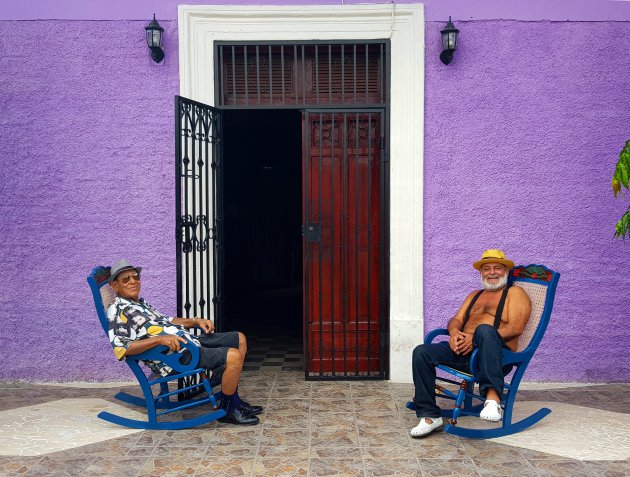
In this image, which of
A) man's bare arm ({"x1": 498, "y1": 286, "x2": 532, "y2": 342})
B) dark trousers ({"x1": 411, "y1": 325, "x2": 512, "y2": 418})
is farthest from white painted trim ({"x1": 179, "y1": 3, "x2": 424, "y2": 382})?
Result: man's bare arm ({"x1": 498, "y1": 286, "x2": 532, "y2": 342})

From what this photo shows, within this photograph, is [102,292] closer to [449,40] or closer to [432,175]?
[432,175]

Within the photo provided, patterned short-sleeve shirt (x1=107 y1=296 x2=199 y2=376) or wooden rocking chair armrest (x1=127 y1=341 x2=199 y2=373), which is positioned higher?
patterned short-sleeve shirt (x1=107 y1=296 x2=199 y2=376)

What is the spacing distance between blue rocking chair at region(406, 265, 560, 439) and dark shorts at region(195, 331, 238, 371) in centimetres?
150

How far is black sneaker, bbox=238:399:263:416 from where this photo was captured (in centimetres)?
480

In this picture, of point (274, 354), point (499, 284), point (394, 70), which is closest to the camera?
point (499, 284)

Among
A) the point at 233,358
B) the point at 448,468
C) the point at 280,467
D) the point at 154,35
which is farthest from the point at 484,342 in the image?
the point at 154,35

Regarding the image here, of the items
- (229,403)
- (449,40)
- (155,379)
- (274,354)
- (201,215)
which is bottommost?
(274,354)

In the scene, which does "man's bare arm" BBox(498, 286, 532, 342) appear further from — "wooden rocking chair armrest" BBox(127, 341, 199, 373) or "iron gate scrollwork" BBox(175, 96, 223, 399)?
"iron gate scrollwork" BBox(175, 96, 223, 399)

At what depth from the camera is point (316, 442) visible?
14.3 ft

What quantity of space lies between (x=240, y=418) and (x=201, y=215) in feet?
5.57

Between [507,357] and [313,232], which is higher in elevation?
[313,232]

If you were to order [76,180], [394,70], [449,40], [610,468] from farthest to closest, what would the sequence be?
[76,180] < [394,70] < [449,40] < [610,468]

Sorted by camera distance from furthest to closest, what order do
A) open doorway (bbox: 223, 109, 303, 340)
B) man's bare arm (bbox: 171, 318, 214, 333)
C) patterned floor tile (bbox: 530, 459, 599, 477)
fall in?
open doorway (bbox: 223, 109, 303, 340) < man's bare arm (bbox: 171, 318, 214, 333) < patterned floor tile (bbox: 530, 459, 599, 477)

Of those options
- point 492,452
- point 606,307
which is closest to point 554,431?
point 492,452
